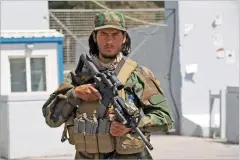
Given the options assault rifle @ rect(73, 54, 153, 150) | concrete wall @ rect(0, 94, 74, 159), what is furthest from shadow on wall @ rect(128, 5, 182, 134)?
assault rifle @ rect(73, 54, 153, 150)

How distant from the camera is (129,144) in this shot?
3352 millimetres

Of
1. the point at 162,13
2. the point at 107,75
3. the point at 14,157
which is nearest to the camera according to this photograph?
the point at 107,75

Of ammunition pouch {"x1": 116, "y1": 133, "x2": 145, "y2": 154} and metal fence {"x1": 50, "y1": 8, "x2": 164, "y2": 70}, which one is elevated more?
metal fence {"x1": 50, "y1": 8, "x2": 164, "y2": 70}

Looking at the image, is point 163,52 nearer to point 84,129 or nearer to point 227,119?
point 227,119

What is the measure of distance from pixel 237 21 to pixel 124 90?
917 centimetres

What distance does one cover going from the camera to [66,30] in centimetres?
1241

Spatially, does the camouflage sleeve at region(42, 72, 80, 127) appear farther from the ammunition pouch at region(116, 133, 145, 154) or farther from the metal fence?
the metal fence

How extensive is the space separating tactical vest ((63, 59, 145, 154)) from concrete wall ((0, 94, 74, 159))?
18.4 feet

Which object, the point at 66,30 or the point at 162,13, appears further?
the point at 162,13

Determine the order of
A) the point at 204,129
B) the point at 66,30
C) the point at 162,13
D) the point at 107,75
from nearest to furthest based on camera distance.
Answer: the point at 107,75, the point at 204,129, the point at 66,30, the point at 162,13

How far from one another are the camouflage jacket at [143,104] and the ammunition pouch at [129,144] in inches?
2.9

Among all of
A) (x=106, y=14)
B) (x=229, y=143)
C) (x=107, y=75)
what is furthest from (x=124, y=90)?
(x=229, y=143)

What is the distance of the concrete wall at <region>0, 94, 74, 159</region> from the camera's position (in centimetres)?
894

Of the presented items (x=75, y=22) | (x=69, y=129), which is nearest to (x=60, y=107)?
(x=69, y=129)
